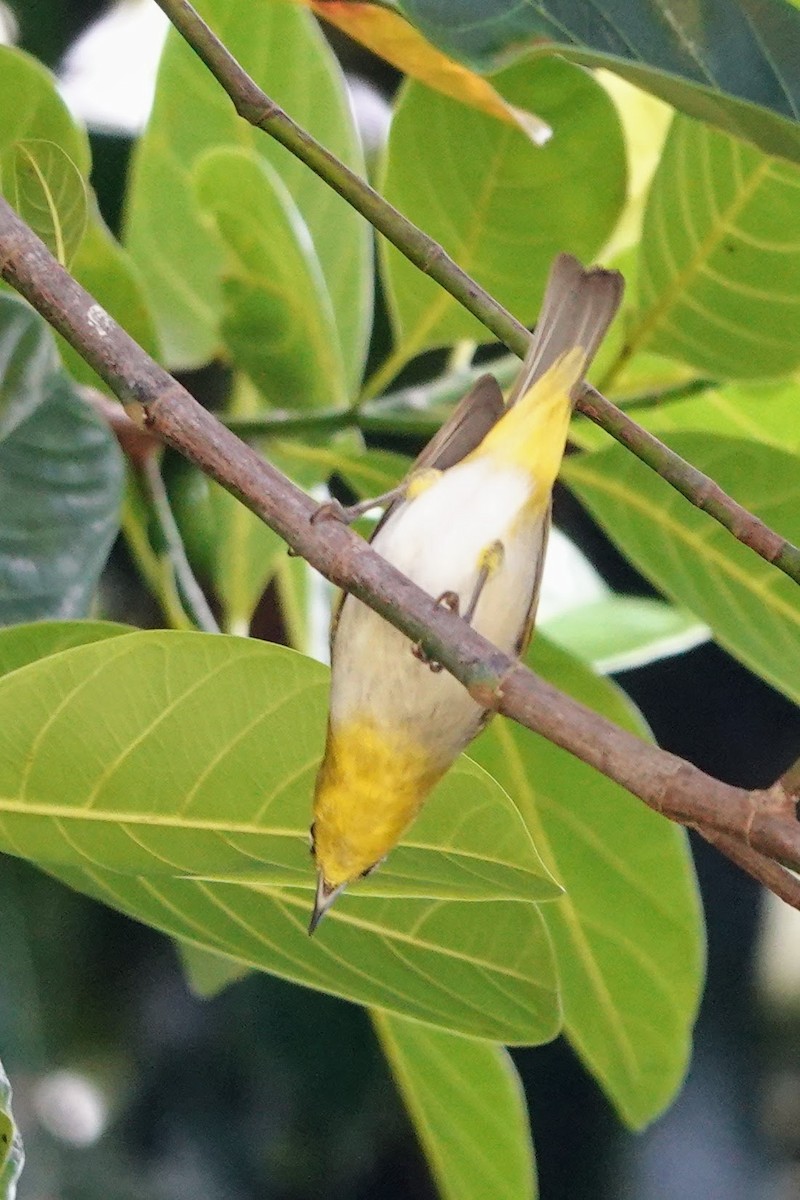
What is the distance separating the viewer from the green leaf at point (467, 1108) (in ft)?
3.61

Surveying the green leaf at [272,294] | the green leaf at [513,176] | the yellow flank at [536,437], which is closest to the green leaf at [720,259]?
the green leaf at [513,176]

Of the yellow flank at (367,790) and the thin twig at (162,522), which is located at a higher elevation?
the thin twig at (162,522)

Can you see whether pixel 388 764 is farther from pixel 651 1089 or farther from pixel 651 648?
pixel 651 648

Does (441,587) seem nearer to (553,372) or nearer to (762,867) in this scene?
(553,372)

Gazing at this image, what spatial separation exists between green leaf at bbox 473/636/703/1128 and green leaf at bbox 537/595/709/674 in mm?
238

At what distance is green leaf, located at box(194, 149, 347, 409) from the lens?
1.05m

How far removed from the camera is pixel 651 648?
1.39 metres

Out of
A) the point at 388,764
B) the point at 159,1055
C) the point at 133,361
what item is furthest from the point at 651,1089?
the point at 133,361

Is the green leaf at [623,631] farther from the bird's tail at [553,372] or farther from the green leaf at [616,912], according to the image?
the bird's tail at [553,372]

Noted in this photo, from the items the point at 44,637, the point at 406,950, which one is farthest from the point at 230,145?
the point at 406,950

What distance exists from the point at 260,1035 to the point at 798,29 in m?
1.36

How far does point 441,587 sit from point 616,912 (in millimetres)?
333

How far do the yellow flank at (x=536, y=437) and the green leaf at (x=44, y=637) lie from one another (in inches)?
14.0

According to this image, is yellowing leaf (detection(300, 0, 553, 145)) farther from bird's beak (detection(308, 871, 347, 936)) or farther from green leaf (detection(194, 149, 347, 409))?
bird's beak (detection(308, 871, 347, 936))
